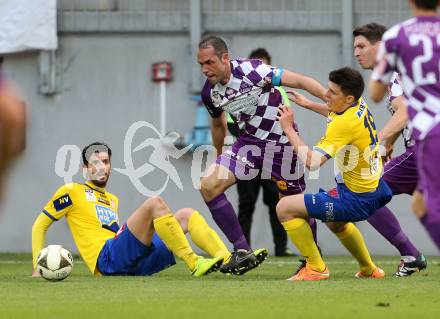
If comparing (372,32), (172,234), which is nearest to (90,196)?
(172,234)

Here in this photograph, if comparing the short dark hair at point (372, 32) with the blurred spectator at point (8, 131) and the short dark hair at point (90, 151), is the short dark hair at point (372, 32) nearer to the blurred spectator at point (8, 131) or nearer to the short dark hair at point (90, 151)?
the short dark hair at point (90, 151)

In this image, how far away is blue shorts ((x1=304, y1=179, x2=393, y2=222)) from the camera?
8422 mm

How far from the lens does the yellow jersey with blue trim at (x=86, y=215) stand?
9.23 metres

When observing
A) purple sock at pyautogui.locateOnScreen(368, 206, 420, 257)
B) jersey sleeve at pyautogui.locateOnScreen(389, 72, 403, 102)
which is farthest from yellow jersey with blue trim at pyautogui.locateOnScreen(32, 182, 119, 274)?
jersey sleeve at pyautogui.locateOnScreen(389, 72, 403, 102)

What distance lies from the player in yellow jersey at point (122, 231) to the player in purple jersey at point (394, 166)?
52.8 inches

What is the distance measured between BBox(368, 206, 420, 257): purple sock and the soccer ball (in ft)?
7.99

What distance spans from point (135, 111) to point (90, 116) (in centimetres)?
55

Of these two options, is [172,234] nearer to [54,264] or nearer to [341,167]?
[54,264]

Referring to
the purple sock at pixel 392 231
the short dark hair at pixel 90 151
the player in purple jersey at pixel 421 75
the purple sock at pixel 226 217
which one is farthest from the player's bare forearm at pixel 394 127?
the player in purple jersey at pixel 421 75

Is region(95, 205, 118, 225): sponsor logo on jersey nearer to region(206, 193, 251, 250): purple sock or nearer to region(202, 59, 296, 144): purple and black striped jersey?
region(206, 193, 251, 250): purple sock

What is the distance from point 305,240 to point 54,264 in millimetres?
1810

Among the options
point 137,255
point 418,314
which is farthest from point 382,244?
point 418,314

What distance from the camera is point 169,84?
46.2 ft

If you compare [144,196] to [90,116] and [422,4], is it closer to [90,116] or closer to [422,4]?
[90,116]
